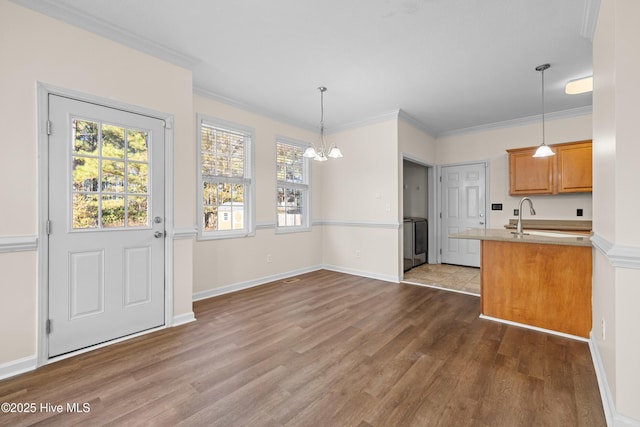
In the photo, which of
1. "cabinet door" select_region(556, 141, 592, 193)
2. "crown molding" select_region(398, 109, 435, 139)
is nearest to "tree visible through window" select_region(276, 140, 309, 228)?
"crown molding" select_region(398, 109, 435, 139)

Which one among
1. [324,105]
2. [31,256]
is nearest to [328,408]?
[31,256]

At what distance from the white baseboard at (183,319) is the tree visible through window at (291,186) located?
214cm

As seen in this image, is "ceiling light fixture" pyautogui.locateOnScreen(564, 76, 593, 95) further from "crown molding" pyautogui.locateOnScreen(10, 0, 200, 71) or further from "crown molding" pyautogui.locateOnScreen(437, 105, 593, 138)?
"crown molding" pyautogui.locateOnScreen(10, 0, 200, 71)

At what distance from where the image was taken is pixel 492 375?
6.75ft

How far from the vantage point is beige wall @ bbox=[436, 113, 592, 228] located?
14.9 feet

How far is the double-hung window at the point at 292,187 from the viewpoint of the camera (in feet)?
16.1

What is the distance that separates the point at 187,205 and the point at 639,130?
137 inches

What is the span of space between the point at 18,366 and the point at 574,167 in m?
6.75

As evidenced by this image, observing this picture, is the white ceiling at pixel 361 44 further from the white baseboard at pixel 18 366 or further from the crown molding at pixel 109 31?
the white baseboard at pixel 18 366

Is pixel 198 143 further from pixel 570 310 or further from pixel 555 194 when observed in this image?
pixel 555 194

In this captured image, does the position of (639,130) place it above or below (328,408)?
above


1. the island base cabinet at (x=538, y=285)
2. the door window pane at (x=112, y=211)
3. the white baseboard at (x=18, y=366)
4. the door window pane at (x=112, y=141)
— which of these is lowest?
the white baseboard at (x=18, y=366)

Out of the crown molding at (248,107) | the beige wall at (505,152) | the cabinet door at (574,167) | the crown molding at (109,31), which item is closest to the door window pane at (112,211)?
the crown molding at (109,31)

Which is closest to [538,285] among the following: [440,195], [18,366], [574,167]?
[574,167]
